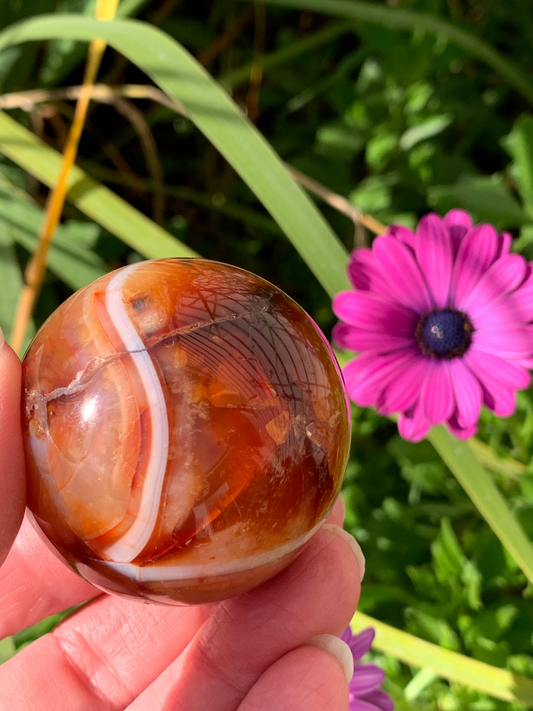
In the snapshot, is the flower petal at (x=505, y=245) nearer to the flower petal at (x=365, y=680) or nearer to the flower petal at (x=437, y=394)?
the flower petal at (x=437, y=394)

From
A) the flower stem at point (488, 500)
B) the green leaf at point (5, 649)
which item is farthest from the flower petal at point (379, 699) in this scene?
the green leaf at point (5, 649)

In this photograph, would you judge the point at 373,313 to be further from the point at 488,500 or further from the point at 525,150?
the point at 525,150

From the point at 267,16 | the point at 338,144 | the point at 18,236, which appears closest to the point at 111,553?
the point at 18,236

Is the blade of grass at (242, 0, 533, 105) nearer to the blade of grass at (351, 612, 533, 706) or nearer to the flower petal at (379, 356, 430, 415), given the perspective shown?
the flower petal at (379, 356, 430, 415)

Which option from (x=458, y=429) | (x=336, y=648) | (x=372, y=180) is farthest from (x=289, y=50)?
(x=336, y=648)

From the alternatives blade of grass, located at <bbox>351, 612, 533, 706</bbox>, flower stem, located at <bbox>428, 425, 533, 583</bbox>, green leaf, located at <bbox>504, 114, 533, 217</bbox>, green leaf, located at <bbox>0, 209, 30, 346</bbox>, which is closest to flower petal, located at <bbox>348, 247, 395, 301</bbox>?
flower stem, located at <bbox>428, 425, 533, 583</bbox>

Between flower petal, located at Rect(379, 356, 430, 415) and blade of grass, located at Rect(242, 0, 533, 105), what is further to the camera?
blade of grass, located at Rect(242, 0, 533, 105)

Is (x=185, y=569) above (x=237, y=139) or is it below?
below

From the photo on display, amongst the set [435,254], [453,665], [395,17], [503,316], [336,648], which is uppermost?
[395,17]
